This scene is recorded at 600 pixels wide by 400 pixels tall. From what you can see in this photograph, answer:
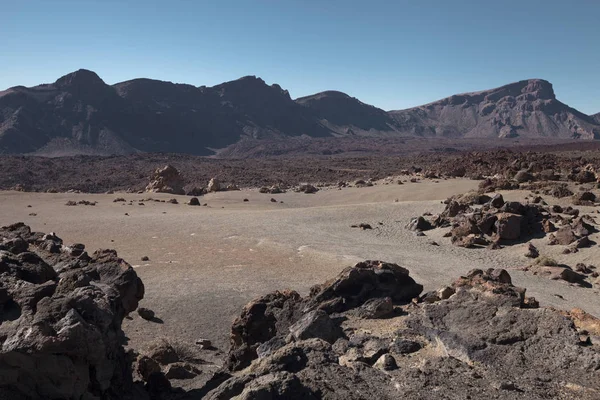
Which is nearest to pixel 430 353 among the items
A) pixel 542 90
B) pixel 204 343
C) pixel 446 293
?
pixel 446 293

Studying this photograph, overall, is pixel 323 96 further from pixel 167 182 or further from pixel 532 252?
pixel 532 252

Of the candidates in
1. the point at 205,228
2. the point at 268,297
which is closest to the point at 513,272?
the point at 268,297

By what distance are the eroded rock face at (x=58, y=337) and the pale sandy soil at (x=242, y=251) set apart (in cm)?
280

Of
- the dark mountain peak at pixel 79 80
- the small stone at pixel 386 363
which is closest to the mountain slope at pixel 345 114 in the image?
the dark mountain peak at pixel 79 80

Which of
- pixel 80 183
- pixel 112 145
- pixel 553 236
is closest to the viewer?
pixel 553 236

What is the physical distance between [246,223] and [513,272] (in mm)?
11159

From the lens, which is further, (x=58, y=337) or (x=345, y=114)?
(x=345, y=114)

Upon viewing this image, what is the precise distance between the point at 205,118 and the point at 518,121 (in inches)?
4318

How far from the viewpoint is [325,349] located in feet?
18.8

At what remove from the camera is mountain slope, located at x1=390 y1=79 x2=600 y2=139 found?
169m

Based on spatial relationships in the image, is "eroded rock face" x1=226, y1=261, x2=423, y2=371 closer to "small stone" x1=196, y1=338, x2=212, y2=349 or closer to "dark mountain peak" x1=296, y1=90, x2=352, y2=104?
"small stone" x1=196, y1=338, x2=212, y2=349

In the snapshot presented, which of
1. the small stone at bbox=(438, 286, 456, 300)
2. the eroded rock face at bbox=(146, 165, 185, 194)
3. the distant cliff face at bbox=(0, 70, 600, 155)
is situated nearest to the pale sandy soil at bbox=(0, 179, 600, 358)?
the small stone at bbox=(438, 286, 456, 300)

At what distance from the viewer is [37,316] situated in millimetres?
5398

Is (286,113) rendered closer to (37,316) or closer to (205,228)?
(205,228)
